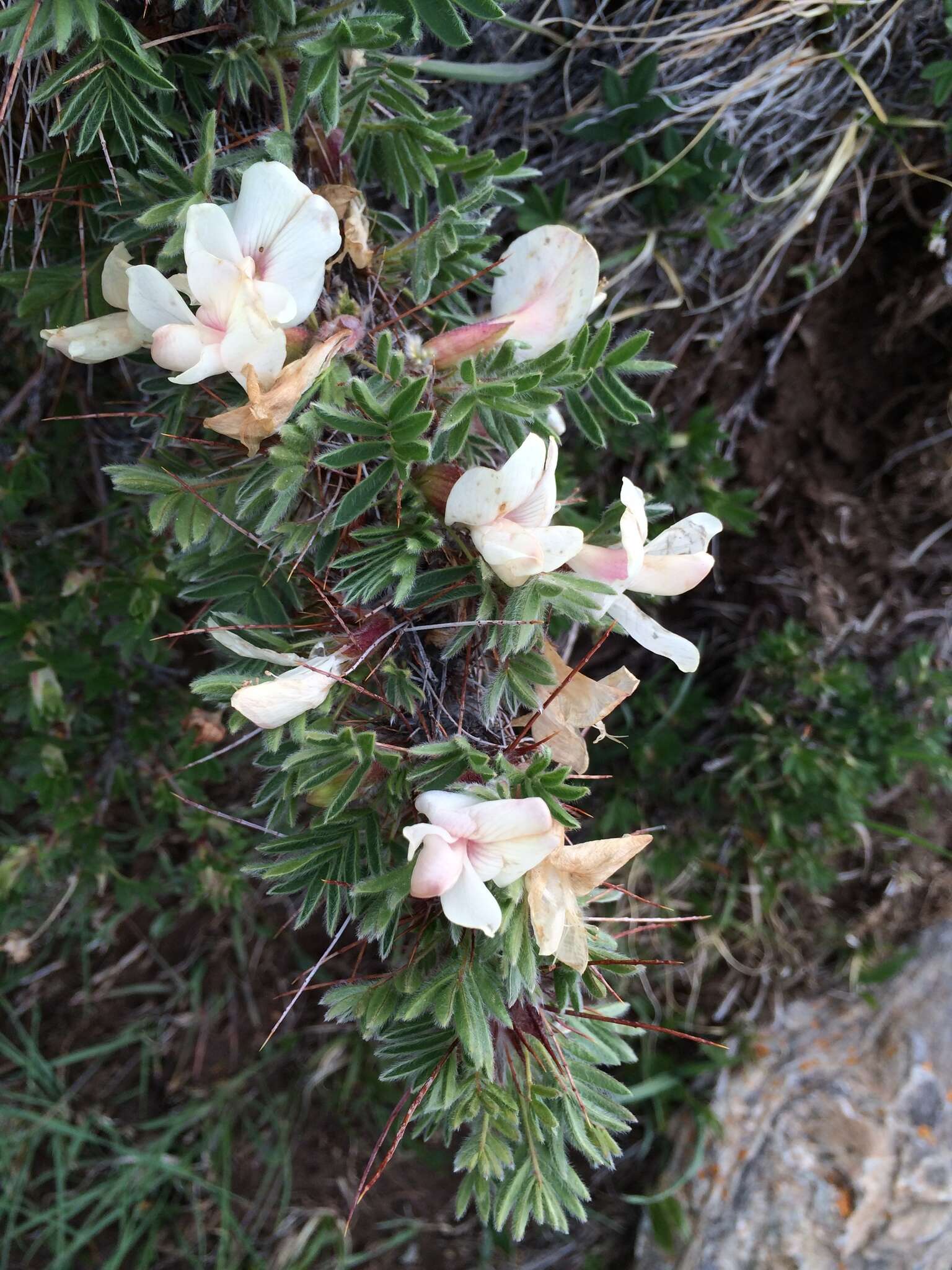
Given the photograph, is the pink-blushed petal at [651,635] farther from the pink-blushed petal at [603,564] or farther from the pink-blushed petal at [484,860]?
Result: the pink-blushed petal at [484,860]

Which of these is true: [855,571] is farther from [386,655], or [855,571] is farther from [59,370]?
[59,370]

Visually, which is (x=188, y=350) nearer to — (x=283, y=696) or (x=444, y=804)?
(x=283, y=696)

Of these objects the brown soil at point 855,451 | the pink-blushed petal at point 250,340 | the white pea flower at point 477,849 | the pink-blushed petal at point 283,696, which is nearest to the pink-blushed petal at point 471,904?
the white pea flower at point 477,849

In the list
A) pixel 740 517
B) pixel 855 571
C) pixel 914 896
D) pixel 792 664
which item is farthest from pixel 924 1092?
pixel 740 517

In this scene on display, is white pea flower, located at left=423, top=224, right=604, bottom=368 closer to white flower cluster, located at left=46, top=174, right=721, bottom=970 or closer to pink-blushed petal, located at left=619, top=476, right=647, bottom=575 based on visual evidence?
white flower cluster, located at left=46, top=174, right=721, bottom=970

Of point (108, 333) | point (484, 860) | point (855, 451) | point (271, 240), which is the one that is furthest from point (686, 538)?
point (855, 451)

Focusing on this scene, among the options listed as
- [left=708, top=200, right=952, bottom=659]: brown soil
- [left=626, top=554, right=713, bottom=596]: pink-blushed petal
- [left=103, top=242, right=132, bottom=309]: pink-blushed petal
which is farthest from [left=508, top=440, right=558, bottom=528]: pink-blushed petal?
[left=708, top=200, right=952, bottom=659]: brown soil
